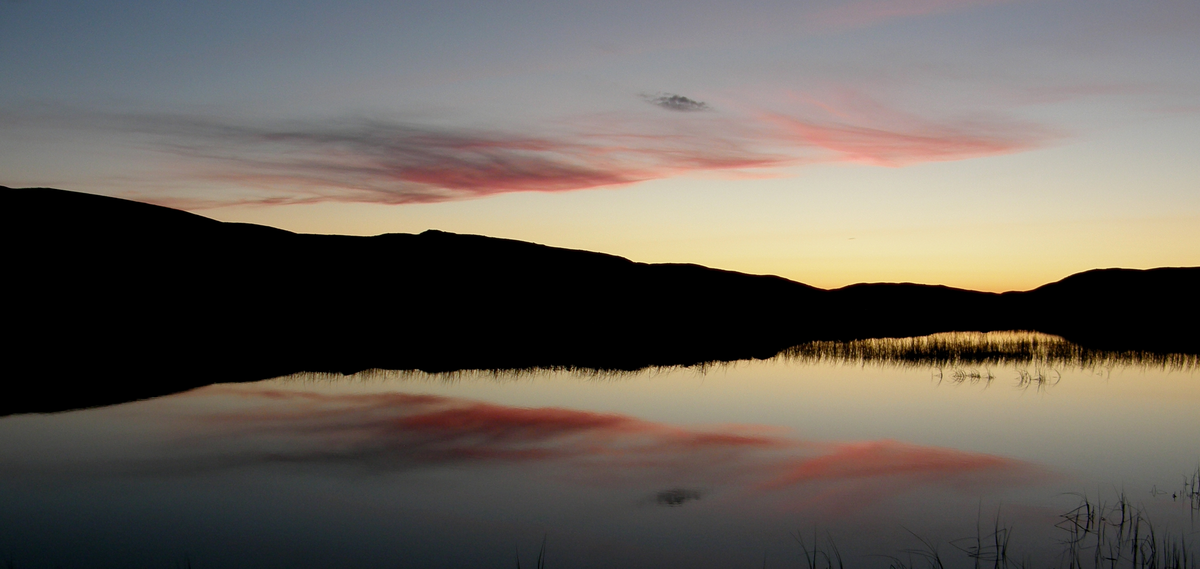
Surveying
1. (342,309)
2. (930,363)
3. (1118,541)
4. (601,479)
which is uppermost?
(342,309)

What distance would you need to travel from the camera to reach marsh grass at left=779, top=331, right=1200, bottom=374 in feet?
85.4

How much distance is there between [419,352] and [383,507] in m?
22.0

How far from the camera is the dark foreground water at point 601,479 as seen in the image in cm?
848

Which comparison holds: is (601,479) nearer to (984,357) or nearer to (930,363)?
(930,363)

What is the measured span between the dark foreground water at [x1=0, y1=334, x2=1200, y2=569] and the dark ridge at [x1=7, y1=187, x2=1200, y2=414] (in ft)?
20.6

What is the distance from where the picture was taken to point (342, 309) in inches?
2099

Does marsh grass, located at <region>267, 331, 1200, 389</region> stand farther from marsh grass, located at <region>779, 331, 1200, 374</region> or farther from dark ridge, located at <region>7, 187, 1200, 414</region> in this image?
dark ridge, located at <region>7, 187, 1200, 414</region>

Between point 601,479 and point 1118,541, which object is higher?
point 1118,541

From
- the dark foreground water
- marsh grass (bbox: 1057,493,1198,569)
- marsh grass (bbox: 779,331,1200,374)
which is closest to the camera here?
marsh grass (bbox: 1057,493,1198,569)

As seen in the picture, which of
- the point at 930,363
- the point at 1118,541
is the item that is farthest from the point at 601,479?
the point at 930,363

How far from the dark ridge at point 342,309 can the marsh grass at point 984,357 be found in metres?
3.50

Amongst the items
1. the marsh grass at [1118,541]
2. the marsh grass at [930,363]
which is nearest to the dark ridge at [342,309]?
the marsh grass at [930,363]

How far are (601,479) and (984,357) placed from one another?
23.7 meters

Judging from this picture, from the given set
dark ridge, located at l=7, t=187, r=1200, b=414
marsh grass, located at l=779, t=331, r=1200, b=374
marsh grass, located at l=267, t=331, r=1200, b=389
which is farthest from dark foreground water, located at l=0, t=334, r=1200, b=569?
dark ridge, located at l=7, t=187, r=1200, b=414
